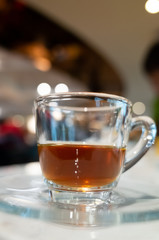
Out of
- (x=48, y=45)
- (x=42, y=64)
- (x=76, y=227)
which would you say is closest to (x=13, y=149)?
(x=76, y=227)

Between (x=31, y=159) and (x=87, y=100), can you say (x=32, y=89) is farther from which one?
(x=87, y=100)

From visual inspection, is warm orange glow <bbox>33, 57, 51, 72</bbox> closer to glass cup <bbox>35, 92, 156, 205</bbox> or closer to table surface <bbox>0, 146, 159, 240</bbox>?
glass cup <bbox>35, 92, 156, 205</bbox>

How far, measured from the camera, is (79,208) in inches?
9.9

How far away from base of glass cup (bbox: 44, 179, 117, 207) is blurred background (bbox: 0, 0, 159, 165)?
3.94ft

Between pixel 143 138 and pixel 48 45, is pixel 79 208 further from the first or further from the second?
pixel 48 45

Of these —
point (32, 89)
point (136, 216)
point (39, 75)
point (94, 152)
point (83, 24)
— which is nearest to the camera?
point (136, 216)

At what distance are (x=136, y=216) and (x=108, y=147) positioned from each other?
0.12 meters

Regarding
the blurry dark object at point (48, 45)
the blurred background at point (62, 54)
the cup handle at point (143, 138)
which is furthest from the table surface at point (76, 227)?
the blurry dark object at point (48, 45)

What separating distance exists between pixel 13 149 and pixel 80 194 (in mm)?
1620

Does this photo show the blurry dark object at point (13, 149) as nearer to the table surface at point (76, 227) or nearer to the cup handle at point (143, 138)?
the cup handle at point (143, 138)

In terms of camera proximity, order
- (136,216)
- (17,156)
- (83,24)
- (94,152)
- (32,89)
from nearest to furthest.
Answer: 1. (136,216)
2. (94,152)
3. (17,156)
4. (83,24)
5. (32,89)

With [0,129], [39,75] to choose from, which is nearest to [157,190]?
[0,129]

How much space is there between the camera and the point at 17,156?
1.86 m

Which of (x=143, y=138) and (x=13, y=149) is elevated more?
(x=143, y=138)
